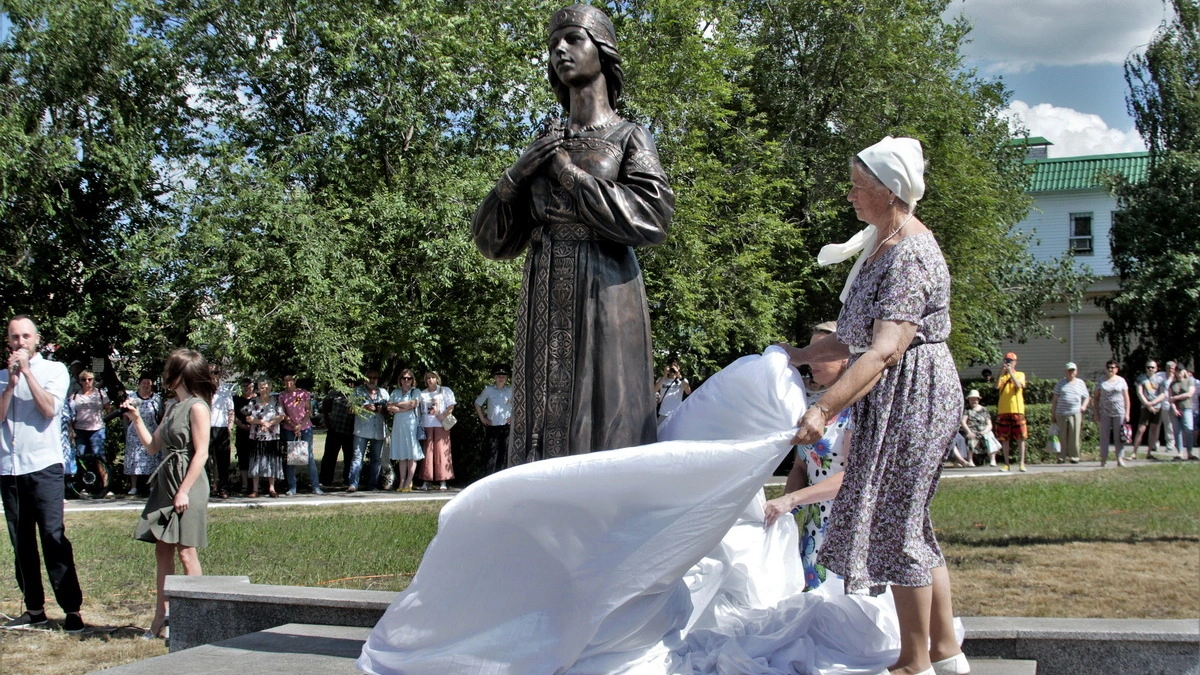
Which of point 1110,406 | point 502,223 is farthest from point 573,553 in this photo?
point 1110,406

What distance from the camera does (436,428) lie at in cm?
1728

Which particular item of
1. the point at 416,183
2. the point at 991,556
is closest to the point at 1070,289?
the point at 416,183

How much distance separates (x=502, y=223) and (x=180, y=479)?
376 centimetres

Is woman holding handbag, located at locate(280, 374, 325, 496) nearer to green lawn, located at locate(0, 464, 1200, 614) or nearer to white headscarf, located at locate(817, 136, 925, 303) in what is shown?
green lawn, located at locate(0, 464, 1200, 614)

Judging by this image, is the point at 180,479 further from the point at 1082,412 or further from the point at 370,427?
the point at 1082,412

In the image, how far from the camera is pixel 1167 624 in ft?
15.2

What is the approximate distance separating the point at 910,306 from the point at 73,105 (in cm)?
1847

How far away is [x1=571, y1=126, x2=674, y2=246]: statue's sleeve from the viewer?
409cm

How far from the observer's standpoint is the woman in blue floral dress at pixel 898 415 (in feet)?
12.0

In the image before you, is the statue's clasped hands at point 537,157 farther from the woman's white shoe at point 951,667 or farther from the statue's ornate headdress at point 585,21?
the woman's white shoe at point 951,667

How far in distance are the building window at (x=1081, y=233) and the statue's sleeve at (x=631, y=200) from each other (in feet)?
143

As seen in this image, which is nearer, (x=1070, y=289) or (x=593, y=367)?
(x=593, y=367)

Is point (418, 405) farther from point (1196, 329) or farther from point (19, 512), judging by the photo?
point (1196, 329)

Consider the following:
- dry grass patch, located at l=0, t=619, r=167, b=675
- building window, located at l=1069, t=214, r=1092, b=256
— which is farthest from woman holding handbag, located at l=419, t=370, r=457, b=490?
building window, located at l=1069, t=214, r=1092, b=256
